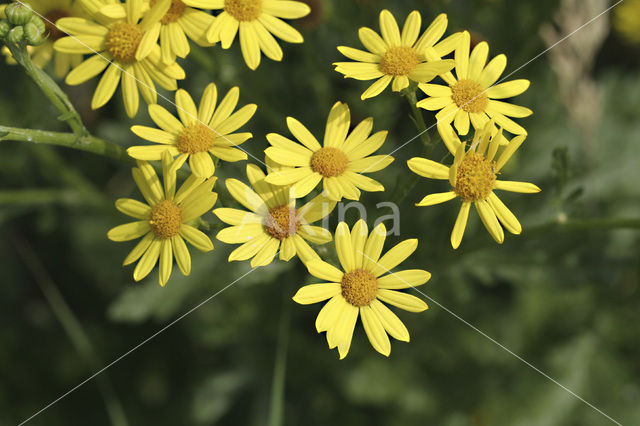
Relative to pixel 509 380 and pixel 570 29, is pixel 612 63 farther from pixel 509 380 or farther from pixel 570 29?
pixel 509 380

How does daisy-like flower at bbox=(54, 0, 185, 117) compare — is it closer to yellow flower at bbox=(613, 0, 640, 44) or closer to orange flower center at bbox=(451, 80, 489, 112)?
orange flower center at bbox=(451, 80, 489, 112)

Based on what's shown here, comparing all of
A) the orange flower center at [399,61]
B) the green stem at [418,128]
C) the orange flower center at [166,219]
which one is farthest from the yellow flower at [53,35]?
the green stem at [418,128]

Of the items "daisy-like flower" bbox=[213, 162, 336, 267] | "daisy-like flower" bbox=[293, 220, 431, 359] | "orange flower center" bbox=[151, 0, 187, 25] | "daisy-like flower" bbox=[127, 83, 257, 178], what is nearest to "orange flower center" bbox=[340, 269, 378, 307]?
"daisy-like flower" bbox=[293, 220, 431, 359]

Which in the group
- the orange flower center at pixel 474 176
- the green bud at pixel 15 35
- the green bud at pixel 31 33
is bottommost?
the green bud at pixel 15 35

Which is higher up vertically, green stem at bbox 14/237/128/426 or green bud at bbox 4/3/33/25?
green bud at bbox 4/3/33/25

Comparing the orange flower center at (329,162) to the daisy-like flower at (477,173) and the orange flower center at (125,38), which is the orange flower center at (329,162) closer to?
the daisy-like flower at (477,173)

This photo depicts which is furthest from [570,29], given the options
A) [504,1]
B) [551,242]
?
[551,242]
